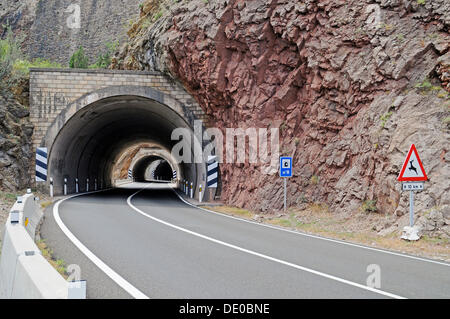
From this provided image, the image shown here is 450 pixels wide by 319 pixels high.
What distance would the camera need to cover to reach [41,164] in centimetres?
1984

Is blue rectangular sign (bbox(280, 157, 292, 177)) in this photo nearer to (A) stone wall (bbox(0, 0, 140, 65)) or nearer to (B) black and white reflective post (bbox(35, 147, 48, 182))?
(B) black and white reflective post (bbox(35, 147, 48, 182))

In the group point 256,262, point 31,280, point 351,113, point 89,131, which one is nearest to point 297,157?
point 351,113

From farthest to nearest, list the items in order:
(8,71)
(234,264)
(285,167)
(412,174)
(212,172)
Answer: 1. (8,71)
2. (212,172)
3. (285,167)
4. (412,174)
5. (234,264)

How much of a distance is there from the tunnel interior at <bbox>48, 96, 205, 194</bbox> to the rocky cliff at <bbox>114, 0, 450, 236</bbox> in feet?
10.4

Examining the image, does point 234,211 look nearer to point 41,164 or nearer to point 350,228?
point 350,228

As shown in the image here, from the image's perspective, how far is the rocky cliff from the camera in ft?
37.9

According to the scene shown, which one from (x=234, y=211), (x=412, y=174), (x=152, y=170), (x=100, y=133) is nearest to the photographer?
(x=412, y=174)

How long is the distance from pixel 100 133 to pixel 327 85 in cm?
1782

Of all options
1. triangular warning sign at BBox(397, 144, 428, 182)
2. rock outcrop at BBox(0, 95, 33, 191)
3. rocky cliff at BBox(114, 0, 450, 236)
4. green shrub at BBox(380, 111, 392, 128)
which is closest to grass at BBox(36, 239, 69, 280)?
triangular warning sign at BBox(397, 144, 428, 182)

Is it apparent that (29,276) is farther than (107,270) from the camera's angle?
No

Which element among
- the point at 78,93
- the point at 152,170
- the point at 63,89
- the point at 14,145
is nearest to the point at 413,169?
the point at 78,93

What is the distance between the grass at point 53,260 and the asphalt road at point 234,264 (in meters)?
0.16

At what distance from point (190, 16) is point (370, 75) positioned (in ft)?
30.0

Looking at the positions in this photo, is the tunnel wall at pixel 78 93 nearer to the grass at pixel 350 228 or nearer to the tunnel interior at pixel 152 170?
the grass at pixel 350 228
